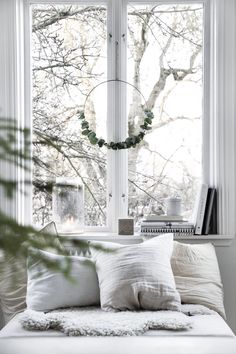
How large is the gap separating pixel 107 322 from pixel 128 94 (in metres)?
1.79

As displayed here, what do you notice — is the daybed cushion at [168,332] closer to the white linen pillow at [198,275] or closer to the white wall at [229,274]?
the white linen pillow at [198,275]

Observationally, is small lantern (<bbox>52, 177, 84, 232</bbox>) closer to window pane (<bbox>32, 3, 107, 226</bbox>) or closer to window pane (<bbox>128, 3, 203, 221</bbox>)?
window pane (<bbox>32, 3, 107, 226</bbox>)

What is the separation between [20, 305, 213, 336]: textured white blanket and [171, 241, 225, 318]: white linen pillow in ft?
1.27

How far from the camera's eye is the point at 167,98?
445 cm

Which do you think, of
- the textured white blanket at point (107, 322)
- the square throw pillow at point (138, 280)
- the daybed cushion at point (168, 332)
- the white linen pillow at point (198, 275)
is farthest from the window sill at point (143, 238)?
the daybed cushion at point (168, 332)

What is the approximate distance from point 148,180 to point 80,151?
476mm

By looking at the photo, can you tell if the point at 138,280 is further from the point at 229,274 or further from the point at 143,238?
the point at 229,274

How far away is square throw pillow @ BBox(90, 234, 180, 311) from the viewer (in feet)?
11.4

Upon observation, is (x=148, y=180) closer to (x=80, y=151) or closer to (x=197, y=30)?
(x=80, y=151)

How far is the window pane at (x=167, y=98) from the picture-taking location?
4.41 meters

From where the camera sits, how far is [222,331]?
307 centimetres

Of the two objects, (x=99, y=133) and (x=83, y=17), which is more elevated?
(x=83, y=17)

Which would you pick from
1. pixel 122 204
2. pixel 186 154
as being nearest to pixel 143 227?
pixel 122 204

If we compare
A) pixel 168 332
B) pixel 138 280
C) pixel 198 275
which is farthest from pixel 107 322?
pixel 198 275
